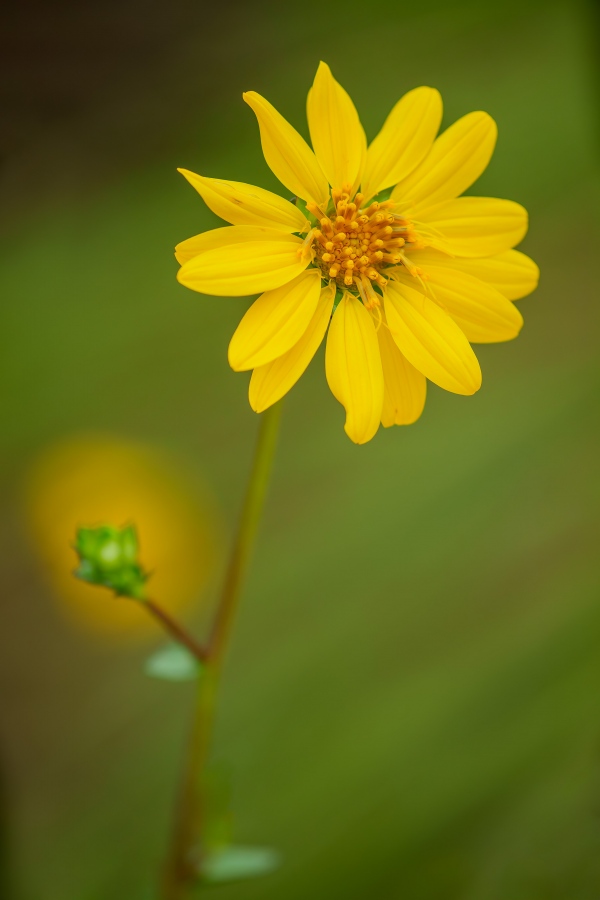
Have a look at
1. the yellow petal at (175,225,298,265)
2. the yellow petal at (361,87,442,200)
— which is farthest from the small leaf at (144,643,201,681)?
the yellow petal at (361,87,442,200)

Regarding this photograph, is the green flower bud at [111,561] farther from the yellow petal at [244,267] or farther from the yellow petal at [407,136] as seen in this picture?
the yellow petal at [407,136]

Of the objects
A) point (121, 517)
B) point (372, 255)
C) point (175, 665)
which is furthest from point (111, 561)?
point (121, 517)

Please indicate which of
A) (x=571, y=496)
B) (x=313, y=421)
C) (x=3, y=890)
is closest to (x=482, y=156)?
(x=313, y=421)

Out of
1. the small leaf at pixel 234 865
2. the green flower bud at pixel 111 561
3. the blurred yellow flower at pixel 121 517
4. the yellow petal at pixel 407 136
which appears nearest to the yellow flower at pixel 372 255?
the yellow petal at pixel 407 136

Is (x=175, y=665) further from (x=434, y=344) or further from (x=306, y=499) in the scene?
(x=306, y=499)

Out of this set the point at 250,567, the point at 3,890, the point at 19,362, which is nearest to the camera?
the point at 3,890

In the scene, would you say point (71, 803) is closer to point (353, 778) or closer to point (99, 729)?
point (99, 729)
